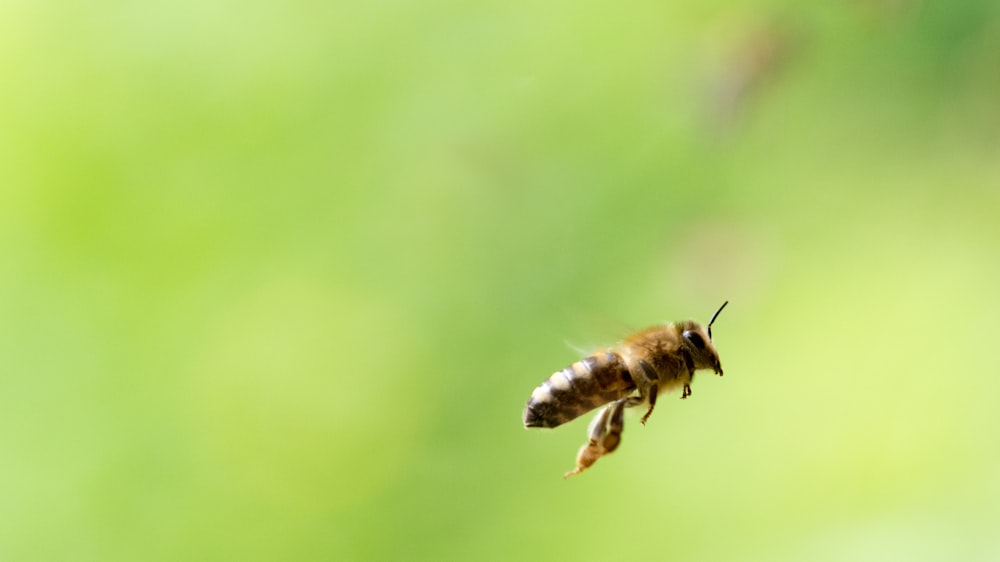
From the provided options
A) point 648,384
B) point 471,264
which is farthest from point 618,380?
point 471,264

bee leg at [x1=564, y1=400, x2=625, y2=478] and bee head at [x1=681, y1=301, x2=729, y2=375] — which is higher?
bee head at [x1=681, y1=301, x2=729, y2=375]

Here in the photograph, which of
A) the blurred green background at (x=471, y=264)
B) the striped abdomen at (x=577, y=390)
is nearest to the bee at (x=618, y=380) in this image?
the striped abdomen at (x=577, y=390)

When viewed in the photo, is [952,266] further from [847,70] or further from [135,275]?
[135,275]

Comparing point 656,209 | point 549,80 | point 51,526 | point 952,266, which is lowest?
point 952,266

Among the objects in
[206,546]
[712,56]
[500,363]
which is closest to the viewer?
[206,546]

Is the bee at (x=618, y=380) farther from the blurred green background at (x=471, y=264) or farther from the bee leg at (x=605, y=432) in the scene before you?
the blurred green background at (x=471, y=264)

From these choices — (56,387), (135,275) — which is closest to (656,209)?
(135,275)

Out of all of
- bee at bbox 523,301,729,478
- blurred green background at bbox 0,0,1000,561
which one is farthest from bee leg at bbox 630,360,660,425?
blurred green background at bbox 0,0,1000,561

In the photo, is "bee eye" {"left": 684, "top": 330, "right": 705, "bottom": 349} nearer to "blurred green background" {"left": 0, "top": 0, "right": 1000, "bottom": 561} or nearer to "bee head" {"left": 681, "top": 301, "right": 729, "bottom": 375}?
"bee head" {"left": 681, "top": 301, "right": 729, "bottom": 375}
